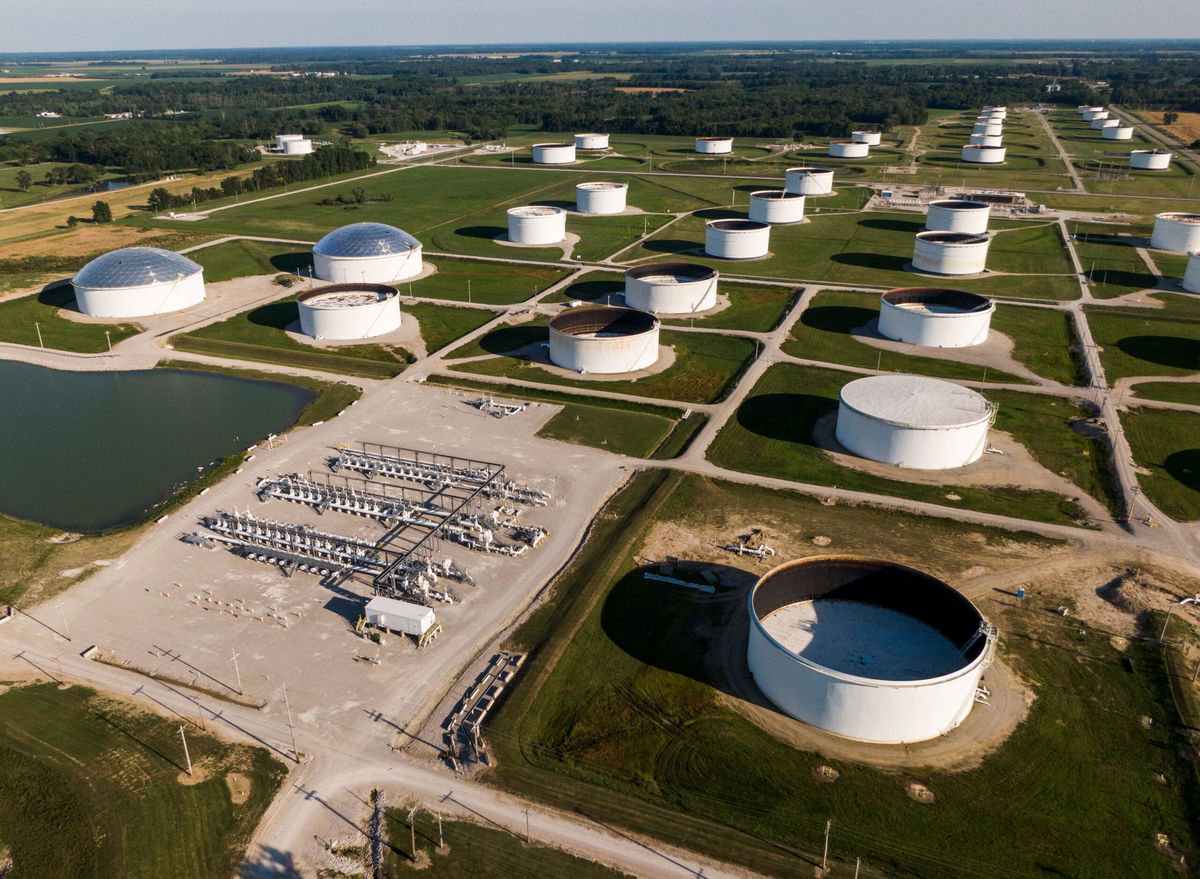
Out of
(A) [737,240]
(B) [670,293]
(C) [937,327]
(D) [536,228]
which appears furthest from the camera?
(D) [536,228]

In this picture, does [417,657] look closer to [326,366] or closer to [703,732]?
[703,732]

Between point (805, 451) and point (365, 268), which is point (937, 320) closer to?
point (805, 451)

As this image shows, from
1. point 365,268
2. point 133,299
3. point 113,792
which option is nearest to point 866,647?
point 113,792

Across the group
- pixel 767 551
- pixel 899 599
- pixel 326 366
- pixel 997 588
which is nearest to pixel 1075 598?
pixel 997 588

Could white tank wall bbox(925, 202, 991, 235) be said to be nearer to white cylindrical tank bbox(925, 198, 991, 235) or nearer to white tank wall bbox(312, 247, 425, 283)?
white cylindrical tank bbox(925, 198, 991, 235)

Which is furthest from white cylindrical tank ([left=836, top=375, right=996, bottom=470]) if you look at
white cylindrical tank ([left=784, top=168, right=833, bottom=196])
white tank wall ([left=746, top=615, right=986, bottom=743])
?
white cylindrical tank ([left=784, top=168, right=833, bottom=196])

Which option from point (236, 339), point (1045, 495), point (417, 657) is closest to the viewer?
point (417, 657)

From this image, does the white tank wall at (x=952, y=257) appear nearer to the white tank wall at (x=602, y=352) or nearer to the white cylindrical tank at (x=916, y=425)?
the white tank wall at (x=602, y=352)
